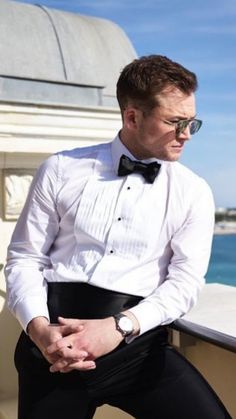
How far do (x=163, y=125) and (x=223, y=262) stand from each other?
4892 centimetres

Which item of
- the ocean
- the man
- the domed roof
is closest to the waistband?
the man

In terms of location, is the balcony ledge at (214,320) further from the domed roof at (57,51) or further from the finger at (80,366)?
the domed roof at (57,51)

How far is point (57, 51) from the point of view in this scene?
291 cm

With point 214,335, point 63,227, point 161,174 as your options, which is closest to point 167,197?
point 161,174

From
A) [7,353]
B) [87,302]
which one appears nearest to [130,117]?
[87,302]

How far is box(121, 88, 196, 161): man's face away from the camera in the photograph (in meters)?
1.51

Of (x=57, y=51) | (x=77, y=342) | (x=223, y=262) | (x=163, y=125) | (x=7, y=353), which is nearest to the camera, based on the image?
(x=77, y=342)

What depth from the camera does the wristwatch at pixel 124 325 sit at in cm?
147

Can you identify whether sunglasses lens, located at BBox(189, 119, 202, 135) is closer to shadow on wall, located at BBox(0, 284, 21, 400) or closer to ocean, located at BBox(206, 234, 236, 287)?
shadow on wall, located at BBox(0, 284, 21, 400)

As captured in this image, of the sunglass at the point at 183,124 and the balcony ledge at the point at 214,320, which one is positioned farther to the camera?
the balcony ledge at the point at 214,320

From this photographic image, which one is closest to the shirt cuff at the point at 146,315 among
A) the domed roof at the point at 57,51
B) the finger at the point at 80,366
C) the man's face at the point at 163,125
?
the finger at the point at 80,366

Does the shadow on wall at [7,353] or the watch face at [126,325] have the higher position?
the watch face at [126,325]

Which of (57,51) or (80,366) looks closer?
(80,366)

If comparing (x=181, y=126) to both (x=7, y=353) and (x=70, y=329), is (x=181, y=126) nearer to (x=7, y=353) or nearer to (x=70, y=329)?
(x=70, y=329)
